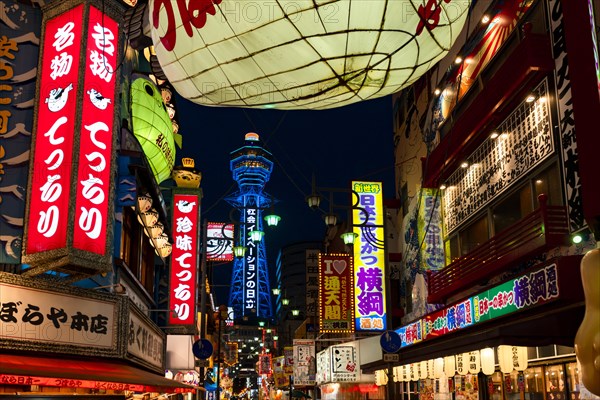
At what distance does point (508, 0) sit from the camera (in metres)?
18.3

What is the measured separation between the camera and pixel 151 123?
21922 mm

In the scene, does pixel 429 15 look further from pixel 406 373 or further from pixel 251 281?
pixel 251 281

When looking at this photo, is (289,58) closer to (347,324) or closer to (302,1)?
(302,1)

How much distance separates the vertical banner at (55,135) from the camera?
1296cm

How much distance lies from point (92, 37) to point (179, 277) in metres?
15.7

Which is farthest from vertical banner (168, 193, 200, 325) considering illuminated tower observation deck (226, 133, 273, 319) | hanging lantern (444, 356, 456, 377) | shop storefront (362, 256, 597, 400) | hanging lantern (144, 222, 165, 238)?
illuminated tower observation deck (226, 133, 273, 319)

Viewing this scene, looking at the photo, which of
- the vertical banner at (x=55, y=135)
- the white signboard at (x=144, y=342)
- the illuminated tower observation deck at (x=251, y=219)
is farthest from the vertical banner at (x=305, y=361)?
the illuminated tower observation deck at (x=251, y=219)

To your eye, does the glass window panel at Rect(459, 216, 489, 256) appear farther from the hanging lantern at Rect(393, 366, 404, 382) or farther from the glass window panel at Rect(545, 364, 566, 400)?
the hanging lantern at Rect(393, 366, 404, 382)

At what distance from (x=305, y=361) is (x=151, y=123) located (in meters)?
24.9

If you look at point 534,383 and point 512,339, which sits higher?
point 512,339

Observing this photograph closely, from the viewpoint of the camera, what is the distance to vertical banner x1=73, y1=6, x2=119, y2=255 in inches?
518

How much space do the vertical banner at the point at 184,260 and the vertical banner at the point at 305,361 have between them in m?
15.3

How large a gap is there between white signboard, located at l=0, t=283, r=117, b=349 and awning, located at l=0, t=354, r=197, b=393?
41 cm

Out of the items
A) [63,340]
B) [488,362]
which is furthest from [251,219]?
[63,340]
